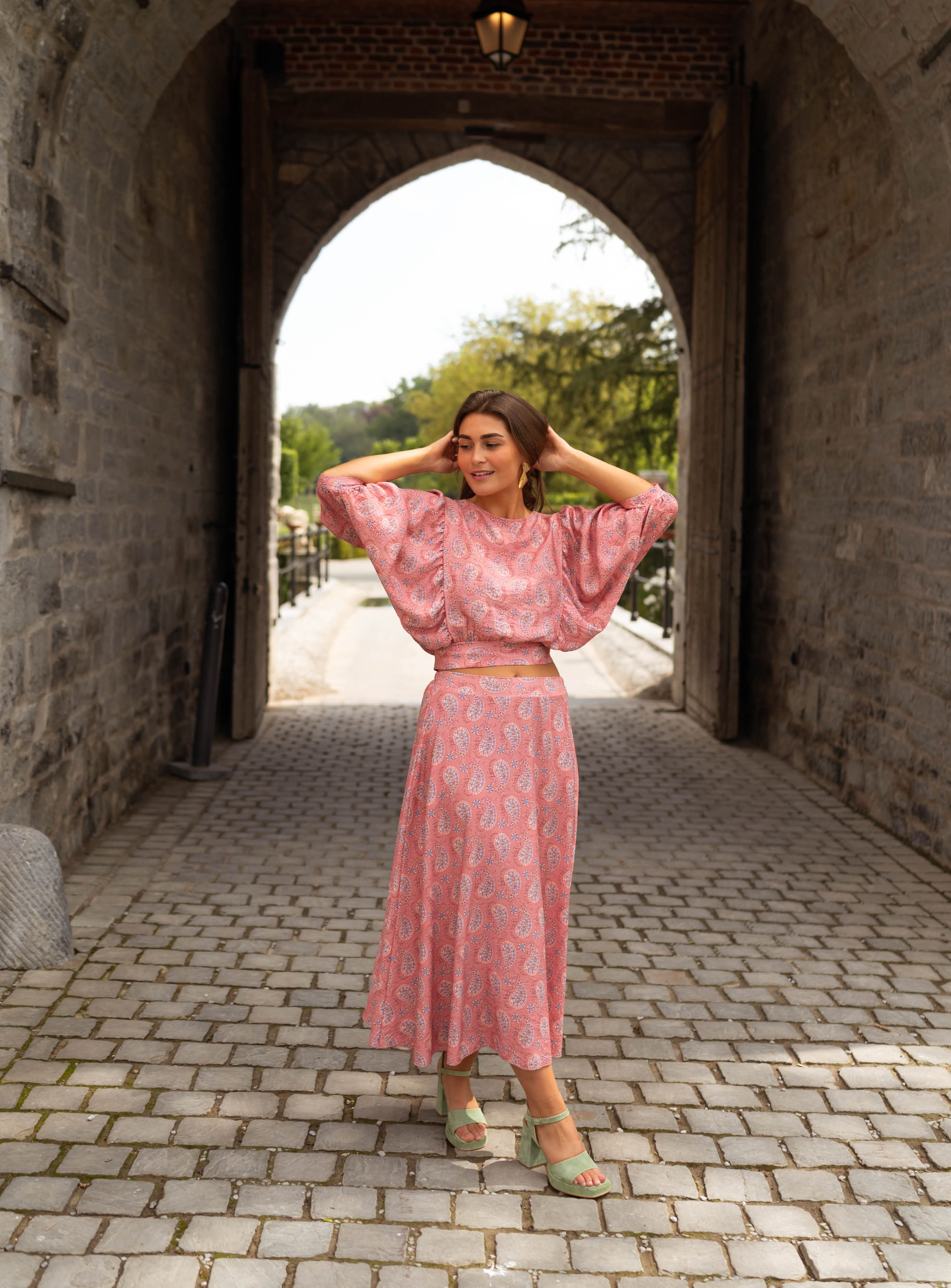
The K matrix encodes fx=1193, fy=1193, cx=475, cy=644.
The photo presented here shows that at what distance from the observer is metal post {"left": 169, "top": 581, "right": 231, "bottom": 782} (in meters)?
6.16

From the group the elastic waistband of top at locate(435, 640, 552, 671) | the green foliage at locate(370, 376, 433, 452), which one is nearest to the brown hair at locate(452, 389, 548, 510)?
the elastic waistband of top at locate(435, 640, 552, 671)

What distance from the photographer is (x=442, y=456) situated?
8.55ft

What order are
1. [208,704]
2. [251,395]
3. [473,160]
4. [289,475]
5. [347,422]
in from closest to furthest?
[208,704]
[251,395]
[473,160]
[289,475]
[347,422]

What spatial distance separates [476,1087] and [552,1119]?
487mm

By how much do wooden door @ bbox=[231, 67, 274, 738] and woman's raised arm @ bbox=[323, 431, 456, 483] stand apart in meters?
4.75

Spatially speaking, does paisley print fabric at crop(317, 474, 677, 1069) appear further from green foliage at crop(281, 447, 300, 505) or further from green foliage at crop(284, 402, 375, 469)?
green foliage at crop(284, 402, 375, 469)

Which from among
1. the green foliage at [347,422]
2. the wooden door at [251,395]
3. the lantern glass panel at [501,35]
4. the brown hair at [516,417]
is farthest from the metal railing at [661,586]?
the green foliage at [347,422]

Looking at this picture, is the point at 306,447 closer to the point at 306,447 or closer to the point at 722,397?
the point at 306,447

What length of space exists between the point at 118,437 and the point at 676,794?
10.3ft

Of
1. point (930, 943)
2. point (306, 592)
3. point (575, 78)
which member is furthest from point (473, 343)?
point (930, 943)

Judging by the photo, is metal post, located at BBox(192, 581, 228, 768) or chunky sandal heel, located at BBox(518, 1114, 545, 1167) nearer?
chunky sandal heel, located at BBox(518, 1114, 545, 1167)

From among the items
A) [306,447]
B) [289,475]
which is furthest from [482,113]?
[306,447]

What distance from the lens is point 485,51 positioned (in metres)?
6.32

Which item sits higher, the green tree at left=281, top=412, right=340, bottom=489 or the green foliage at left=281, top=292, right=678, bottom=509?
the green tree at left=281, top=412, right=340, bottom=489
